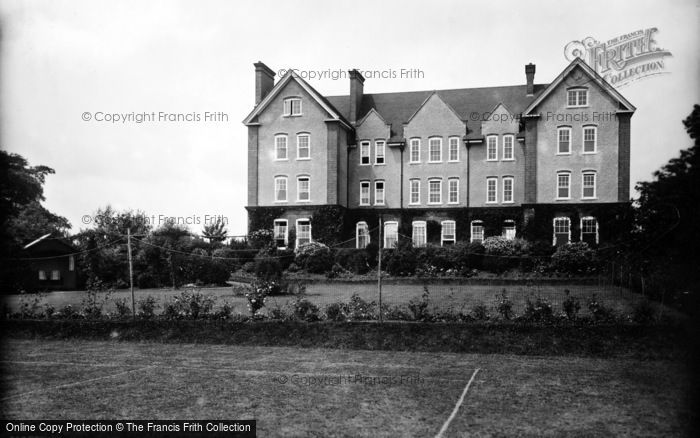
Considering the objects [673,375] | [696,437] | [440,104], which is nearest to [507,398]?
[696,437]

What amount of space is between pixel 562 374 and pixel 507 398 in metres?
2.31

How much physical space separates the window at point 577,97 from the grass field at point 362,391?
3077cm

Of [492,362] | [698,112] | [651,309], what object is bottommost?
[492,362]

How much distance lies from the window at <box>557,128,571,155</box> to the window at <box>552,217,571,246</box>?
445 centimetres

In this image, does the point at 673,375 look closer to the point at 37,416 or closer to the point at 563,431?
the point at 563,431

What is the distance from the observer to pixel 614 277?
15852mm

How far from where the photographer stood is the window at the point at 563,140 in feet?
132

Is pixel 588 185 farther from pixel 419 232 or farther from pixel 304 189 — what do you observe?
pixel 304 189

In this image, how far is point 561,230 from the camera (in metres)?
39.6

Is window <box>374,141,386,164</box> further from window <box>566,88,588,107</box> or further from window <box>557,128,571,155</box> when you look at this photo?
window <box>566,88,588,107</box>

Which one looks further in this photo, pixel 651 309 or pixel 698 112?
pixel 651 309

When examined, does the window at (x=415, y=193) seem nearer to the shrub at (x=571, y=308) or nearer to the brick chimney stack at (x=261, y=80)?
the brick chimney stack at (x=261, y=80)

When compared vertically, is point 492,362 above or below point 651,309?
below

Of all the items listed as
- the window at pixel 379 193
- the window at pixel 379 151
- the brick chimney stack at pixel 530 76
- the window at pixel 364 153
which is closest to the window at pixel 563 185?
the brick chimney stack at pixel 530 76
